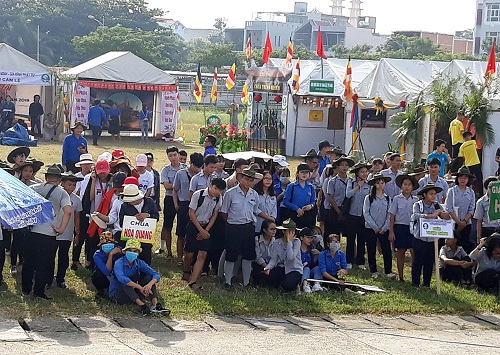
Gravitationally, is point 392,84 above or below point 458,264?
above

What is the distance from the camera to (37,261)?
10.4 meters

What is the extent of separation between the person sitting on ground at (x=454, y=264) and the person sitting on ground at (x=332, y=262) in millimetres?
1677

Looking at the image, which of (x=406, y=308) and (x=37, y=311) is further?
(x=406, y=308)

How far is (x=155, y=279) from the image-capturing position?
1016 centimetres

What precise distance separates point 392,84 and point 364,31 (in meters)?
107

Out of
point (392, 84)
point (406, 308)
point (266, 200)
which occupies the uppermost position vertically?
point (392, 84)

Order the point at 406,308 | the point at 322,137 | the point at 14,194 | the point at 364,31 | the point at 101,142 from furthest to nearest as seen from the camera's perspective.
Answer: the point at 364,31 < the point at 101,142 < the point at 322,137 < the point at 406,308 < the point at 14,194

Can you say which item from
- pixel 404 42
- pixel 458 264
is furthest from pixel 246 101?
pixel 404 42

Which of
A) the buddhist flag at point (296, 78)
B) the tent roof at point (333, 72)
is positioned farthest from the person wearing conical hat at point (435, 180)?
the buddhist flag at point (296, 78)

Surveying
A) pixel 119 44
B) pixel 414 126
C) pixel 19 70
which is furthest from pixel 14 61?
pixel 119 44

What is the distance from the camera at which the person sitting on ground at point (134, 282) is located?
10078 millimetres

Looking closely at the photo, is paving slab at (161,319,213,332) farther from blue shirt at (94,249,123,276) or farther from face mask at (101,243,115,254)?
face mask at (101,243,115,254)

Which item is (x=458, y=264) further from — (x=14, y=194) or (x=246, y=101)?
(x=246, y=101)

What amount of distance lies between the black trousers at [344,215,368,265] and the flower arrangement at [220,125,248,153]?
50.0 feet
